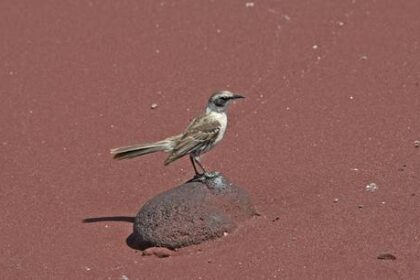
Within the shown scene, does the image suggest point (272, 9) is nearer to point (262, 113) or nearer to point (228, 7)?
point (228, 7)

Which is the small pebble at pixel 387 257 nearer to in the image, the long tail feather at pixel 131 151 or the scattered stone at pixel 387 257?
the scattered stone at pixel 387 257

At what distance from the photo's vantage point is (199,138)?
1252 centimetres

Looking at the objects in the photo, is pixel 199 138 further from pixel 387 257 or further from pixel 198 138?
pixel 387 257

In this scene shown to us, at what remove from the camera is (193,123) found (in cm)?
1278

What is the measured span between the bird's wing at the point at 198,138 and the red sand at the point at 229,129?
1231mm

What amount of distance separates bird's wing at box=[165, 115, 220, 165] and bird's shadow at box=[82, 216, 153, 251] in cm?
112

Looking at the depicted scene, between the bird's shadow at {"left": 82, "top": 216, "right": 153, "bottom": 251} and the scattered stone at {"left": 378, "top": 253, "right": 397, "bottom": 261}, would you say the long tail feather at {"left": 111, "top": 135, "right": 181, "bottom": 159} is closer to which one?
the bird's shadow at {"left": 82, "top": 216, "right": 153, "bottom": 251}

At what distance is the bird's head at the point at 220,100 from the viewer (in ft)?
41.5

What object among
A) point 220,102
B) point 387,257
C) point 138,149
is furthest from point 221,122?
point 387,257

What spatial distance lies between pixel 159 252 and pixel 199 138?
5.15ft

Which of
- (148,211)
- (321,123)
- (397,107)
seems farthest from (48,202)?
(397,107)

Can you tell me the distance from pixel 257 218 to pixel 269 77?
5252mm

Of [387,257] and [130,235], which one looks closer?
[387,257]

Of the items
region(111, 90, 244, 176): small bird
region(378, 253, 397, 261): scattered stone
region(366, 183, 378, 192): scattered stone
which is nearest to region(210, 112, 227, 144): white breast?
region(111, 90, 244, 176): small bird
